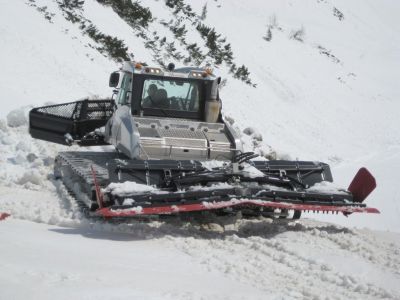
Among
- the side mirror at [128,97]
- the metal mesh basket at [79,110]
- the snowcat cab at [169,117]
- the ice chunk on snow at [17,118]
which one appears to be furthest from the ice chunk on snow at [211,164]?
the ice chunk on snow at [17,118]

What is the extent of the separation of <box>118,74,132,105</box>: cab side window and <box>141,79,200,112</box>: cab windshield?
235 millimetres

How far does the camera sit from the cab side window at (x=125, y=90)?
931cm

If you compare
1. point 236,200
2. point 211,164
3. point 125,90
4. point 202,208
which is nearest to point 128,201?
point 202,208

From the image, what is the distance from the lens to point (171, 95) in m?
9.43

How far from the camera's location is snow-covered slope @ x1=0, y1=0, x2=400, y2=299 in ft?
16.1

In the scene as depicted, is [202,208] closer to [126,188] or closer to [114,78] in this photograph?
[126,188]

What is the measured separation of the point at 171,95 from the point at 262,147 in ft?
30.7

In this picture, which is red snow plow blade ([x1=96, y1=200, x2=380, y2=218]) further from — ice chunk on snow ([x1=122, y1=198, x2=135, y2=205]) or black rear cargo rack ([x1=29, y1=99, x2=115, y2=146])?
black rear cargo rack ([x1=29, y1=99, x2=115, y2=146])

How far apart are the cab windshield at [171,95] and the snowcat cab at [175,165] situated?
15 millimetres

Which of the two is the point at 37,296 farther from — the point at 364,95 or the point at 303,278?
the point at 364,95

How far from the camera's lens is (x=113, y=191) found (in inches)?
264

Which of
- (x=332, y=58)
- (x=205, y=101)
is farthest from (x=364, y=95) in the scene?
(x=205, y=101)

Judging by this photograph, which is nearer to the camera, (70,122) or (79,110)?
(70,122)

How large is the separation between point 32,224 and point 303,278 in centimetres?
315
